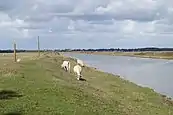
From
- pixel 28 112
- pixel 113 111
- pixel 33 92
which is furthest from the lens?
pixel 33 92

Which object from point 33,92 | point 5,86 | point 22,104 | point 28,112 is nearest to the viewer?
point 28,112

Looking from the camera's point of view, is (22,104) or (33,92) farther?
(33,92)

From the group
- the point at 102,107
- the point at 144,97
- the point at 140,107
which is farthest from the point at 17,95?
the point at 144,97

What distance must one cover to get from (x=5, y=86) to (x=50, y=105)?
6916mm

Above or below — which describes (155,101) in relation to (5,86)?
below

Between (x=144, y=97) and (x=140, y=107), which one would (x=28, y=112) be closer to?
(x=140, y=107)

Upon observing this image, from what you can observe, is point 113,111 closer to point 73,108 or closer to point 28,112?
point 73,108

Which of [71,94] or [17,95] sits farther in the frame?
[71,94]

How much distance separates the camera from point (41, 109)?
22.4 m

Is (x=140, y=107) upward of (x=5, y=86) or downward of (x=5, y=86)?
downward

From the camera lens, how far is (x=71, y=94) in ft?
92.8

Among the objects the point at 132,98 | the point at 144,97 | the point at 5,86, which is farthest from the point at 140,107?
the point at 5,86

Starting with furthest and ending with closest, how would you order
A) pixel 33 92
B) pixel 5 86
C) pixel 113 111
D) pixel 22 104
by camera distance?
1. pixel 5 86
2. pixel 33 92
3. pixel 113 111
4. pixel 22 104

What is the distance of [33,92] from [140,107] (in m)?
8.91
